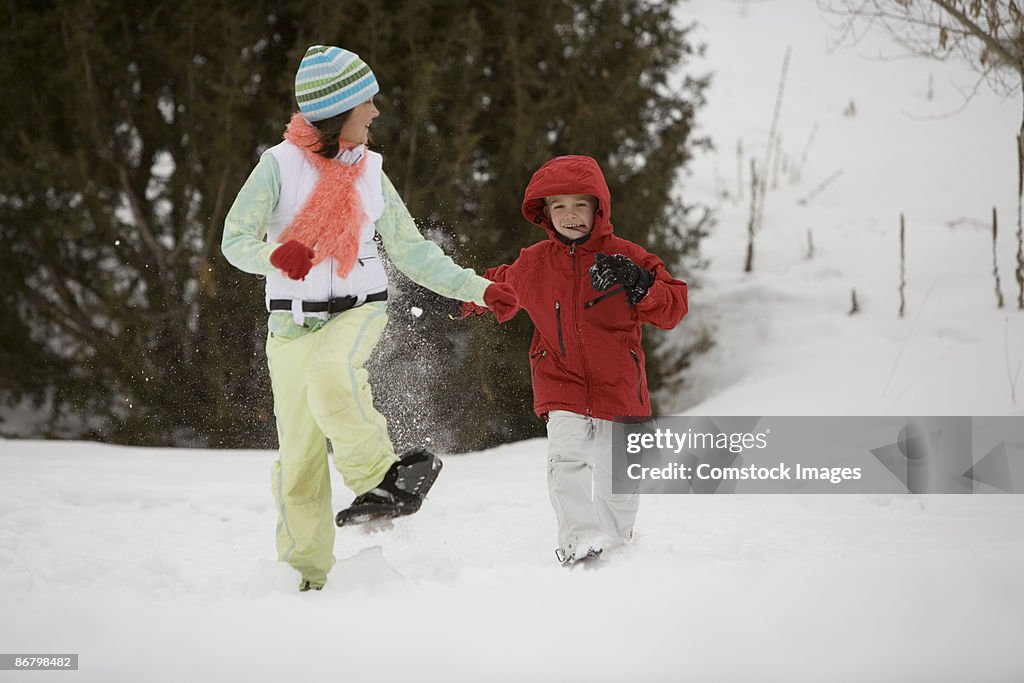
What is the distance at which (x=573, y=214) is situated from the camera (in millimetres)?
3365

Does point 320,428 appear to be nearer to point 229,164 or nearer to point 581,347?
point 581,347

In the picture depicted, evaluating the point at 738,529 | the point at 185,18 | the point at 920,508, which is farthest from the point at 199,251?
the point at 920,508

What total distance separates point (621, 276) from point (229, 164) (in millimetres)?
3360

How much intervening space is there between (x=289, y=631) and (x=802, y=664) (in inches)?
51.0

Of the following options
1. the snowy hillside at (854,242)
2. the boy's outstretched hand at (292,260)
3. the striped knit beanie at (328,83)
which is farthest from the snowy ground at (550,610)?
the snowy hillside at (854,242)

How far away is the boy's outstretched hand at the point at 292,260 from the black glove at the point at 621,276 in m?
0.91

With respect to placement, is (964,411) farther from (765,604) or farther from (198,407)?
(198,407)

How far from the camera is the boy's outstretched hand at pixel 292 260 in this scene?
8.99 ft

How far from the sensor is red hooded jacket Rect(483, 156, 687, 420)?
10.9 ft

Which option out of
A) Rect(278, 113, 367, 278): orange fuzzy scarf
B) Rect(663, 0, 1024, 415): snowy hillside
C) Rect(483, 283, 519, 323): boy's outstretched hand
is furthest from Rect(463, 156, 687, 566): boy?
Rect(663, 0, 1024, 415): snowy hillside

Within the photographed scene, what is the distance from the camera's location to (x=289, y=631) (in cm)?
255

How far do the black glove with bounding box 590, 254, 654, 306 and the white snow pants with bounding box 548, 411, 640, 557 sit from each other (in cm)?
50

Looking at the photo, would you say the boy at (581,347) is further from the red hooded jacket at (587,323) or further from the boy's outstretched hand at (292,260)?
the boy's outstretched hand at (292,260)

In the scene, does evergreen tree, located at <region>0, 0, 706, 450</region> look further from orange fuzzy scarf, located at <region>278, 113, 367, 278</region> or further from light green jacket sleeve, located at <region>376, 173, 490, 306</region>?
orange fuzzy scarf, located at <region>278, 113, 367, 278</region>
